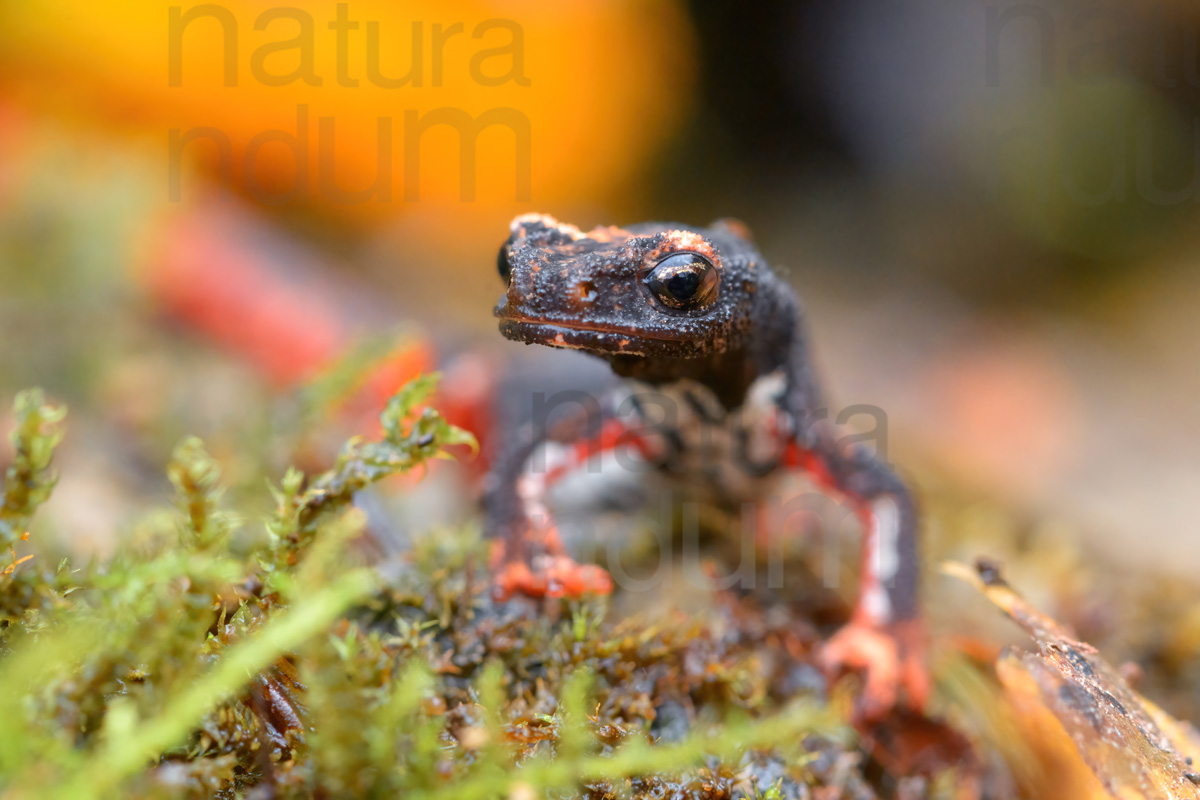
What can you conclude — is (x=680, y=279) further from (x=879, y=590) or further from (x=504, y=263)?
(x=879, y=590)

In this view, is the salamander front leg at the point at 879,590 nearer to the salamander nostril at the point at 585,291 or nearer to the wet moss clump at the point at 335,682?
the wet moss clump at the point at 335,682

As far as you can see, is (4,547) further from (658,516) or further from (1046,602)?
(1046,602)

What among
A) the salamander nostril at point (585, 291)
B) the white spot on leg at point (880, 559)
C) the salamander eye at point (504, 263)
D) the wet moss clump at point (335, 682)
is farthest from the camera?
the white spot on leg at point (880, 559)

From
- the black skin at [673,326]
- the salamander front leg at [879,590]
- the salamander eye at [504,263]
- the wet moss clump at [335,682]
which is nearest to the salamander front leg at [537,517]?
the black skin at [673,326]

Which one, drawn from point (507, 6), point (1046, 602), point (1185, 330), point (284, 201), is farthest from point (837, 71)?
point (1046, 602)

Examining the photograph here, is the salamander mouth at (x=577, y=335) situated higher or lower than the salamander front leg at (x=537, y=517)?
higher

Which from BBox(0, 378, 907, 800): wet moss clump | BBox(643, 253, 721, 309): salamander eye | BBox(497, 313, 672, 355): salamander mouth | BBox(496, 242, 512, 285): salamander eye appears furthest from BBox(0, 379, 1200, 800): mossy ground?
BBox(643, 253, 721, 309): salamander eye

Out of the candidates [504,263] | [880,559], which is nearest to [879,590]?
[880,559]

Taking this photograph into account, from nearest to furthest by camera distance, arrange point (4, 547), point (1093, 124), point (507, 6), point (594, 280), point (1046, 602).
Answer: point (4, 547) → point (594, 280) → point (1046, 602) → point (507, 6) → point (1093, 124)
